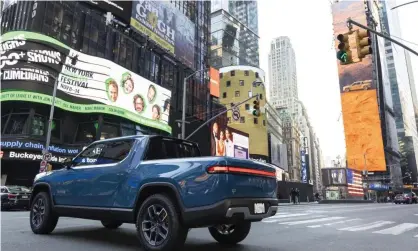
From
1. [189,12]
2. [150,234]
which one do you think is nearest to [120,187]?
[150,234]

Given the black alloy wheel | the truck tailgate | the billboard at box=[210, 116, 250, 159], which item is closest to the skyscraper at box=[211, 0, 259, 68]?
the billboard at box=[210, 116, 250, 159]

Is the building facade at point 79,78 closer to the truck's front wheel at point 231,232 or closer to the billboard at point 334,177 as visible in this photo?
the truck's front wheel at point 231,232

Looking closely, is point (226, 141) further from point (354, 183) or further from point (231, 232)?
point (231, 232)

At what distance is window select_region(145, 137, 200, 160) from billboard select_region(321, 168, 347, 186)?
190 ft

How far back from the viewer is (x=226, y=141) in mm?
53406

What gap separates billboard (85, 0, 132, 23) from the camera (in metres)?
40.8

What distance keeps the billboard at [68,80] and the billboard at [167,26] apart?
9159mm

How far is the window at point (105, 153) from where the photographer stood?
6405 millimetres

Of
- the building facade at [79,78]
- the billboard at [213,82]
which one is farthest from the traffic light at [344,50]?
the billboard at [213,82]

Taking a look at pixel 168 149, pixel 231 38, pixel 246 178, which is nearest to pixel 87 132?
pixel 168 149

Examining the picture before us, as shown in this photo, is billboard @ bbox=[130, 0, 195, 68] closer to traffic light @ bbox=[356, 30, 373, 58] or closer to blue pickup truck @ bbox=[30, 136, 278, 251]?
traffic light @ bbox=[356, 30, 373, 58]

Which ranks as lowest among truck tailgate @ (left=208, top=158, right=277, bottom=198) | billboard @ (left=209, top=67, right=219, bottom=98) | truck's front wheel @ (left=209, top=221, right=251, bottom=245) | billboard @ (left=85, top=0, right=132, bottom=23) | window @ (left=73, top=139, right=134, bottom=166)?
truck's front wheel @ (left=209, top=221, right=251, bottom=245)

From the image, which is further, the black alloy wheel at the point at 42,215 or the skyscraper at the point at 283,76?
the skyscraper at the point at 283,76

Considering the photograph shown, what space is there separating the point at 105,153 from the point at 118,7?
40.0 meters
